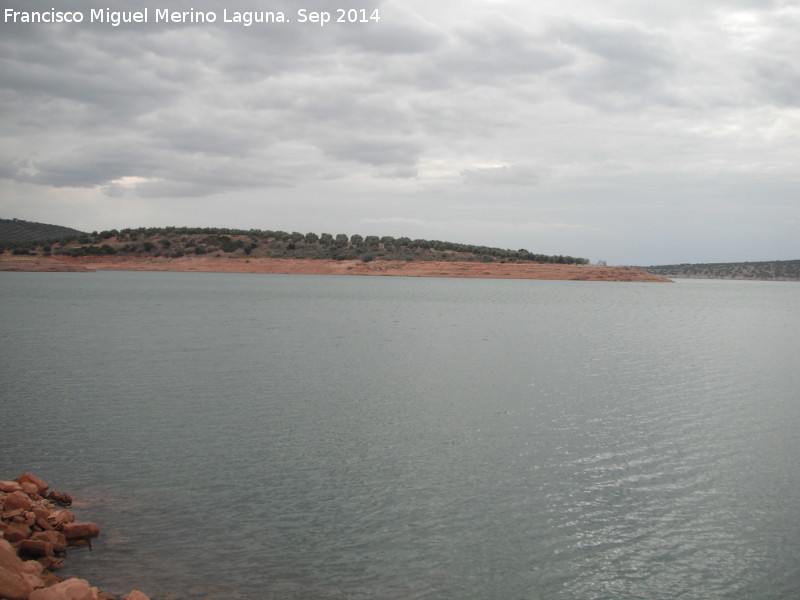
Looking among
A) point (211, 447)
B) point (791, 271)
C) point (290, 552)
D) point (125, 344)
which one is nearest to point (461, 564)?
point (290, 552)

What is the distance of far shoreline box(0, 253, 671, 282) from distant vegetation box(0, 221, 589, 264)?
1.73m

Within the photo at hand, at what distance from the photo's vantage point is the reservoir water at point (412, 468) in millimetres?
6020

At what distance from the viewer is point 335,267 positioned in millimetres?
90250

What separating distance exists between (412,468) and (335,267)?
82275mm

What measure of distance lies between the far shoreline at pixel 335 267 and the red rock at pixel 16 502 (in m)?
82.4

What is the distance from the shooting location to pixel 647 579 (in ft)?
19.7

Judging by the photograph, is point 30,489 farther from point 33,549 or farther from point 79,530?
point 33,549

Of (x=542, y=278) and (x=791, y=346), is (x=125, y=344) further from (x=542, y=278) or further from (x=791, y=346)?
(x=542, y=278)

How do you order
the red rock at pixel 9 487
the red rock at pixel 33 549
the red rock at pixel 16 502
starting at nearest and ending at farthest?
the red rock at pixel 33 549 < the red rock at pixel 16 502 < the red rock at pixel 9 487

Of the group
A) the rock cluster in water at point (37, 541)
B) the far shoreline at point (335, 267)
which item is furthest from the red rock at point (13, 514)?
the far shoreline at point (335, 267)

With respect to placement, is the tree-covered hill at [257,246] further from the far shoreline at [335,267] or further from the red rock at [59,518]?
the red rock at [59,518]

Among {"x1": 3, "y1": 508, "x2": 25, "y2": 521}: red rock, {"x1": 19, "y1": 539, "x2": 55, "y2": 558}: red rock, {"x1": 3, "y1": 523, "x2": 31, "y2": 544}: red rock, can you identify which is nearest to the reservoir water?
{"x1": 19, "y1": 539, "x2": 55, "y2": 558}: red rock

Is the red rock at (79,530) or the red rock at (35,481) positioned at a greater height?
the red rock at (35,481)

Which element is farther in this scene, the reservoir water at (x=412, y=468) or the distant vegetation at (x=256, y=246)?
the distant vegetation at (x=256, y=246)
